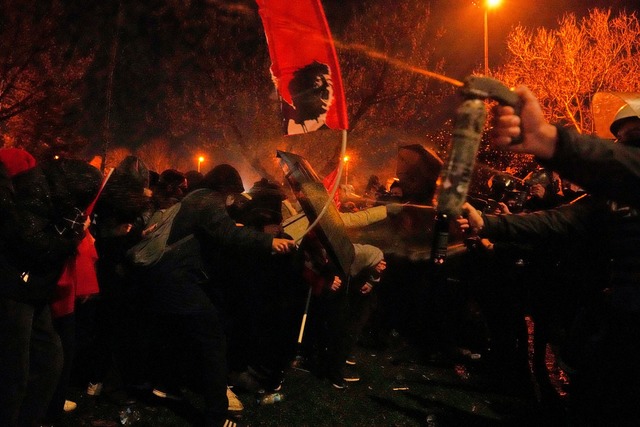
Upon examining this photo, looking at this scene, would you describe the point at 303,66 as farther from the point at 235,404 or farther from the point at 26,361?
the point at 235,404

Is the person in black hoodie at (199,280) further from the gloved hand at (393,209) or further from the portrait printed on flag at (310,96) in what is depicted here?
the gloved hand at (393,209)

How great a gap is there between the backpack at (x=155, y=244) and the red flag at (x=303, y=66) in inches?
49.3

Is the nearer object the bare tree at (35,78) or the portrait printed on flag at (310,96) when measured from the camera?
the portrait printed on flag at (310,96)

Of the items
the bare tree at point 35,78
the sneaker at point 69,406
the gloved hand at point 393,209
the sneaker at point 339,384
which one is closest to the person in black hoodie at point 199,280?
the sneaker at point 69,406

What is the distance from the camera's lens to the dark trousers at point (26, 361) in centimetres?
253

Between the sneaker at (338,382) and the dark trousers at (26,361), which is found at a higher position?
the dark trousers at (26,361)

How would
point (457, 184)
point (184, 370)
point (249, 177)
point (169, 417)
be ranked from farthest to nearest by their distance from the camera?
point (249, 177) < point (184, 370) < point (169, 417) < point (457, 184)

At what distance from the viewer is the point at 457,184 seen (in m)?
1.60

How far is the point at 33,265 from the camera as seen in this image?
2639mm

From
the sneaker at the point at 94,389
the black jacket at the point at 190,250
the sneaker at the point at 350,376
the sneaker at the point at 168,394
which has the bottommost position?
the sneaker at the point at 94,389

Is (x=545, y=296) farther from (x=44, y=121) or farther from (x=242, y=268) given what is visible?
(x=44, y=121)

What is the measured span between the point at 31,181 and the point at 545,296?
5.21 meters

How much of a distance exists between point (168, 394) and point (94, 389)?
710mm

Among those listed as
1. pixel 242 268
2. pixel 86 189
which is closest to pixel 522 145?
pixel 86 189
